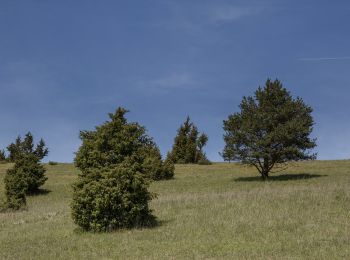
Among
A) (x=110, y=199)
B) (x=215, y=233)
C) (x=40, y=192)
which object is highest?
(x=110, y=199)

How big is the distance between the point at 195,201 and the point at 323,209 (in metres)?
7.84

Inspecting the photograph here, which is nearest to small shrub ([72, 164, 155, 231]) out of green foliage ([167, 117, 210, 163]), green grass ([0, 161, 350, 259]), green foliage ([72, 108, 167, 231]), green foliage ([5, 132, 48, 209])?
green foliage ([72, 108, 167, 231])

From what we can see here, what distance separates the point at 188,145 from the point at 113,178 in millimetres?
71591

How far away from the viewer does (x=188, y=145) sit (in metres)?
90.1

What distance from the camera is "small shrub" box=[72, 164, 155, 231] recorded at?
1847 cm

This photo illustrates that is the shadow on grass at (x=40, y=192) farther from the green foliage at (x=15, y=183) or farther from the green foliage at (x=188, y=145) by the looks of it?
the green foliage at (x=188, y=145)

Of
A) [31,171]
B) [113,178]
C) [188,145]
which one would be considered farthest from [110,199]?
[188,145]

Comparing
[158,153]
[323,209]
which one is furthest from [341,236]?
[158,153]

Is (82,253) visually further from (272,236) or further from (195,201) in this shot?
(195,201)

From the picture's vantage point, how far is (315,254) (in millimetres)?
12203

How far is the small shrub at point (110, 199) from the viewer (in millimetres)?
18469

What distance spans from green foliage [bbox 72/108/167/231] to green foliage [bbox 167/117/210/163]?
67.7m

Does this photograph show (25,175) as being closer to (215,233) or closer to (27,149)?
(27,149)

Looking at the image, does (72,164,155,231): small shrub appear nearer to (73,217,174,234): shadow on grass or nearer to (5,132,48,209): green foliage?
(73,217,174,234): shadow on grass
